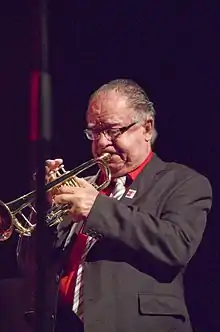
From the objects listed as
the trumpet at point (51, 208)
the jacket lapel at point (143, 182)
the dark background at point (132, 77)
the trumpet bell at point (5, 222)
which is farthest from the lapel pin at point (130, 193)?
the dark background at point (132, 77)

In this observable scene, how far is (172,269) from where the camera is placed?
7.32ft

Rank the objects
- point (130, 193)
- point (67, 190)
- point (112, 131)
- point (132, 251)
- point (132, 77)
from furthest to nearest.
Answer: point (132, 77) → point (112, 131) → point (130, 193) → point (67, 190) → point (132, 251)

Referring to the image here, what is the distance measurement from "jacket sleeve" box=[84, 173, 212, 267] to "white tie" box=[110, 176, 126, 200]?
15cm

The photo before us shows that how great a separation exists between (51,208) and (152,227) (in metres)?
0.43

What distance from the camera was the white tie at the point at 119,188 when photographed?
8.07 feet

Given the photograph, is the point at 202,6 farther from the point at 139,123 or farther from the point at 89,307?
the point at 89,307

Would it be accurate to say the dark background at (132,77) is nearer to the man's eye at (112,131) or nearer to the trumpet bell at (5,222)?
the trumpet bell at (5,222)

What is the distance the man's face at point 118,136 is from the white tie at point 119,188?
0.8 inches

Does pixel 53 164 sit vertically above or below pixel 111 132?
below

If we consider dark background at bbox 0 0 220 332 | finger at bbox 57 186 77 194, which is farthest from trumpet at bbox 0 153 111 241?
dark background at bbox 0 0 220 332

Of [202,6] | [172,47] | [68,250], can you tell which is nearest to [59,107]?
[172,47]

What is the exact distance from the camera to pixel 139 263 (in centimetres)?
223

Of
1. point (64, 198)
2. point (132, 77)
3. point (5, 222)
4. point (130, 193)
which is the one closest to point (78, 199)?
point (64, 198)

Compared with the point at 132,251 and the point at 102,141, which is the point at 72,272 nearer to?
the point at 132,251
